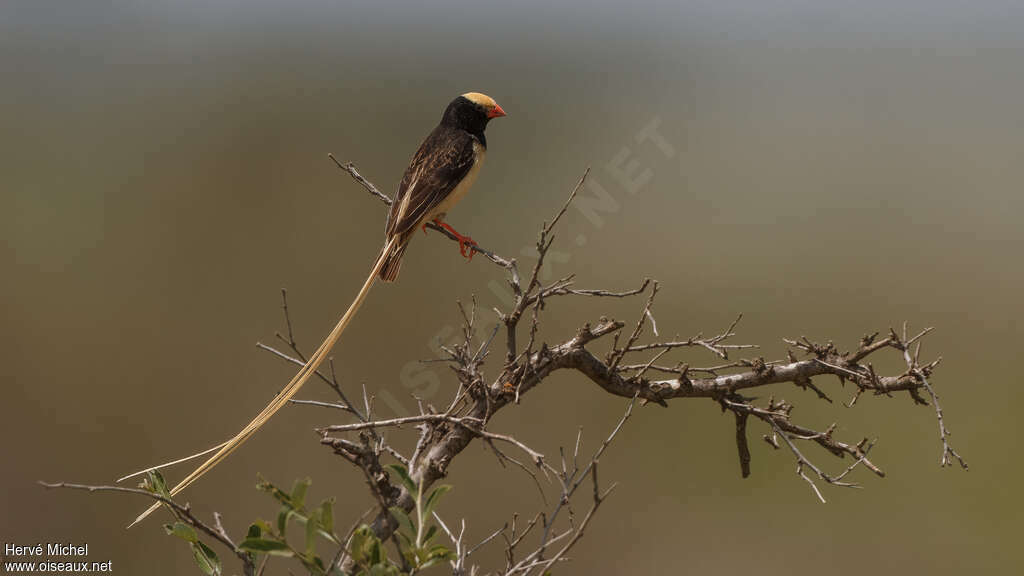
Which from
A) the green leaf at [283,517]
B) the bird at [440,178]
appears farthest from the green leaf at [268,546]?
the bird at [440,178]

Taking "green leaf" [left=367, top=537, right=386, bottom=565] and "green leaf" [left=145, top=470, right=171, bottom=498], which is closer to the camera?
"green leaf" [left=367, top=537, right=386, bottom=565]

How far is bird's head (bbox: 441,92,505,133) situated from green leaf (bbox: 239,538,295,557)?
283 cm

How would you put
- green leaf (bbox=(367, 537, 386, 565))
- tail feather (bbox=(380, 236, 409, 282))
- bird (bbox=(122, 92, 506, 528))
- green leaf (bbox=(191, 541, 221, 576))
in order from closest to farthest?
1. green leaf (bbox=(367, 537, 386, 565))
2. green leaf (bbox=(191, 541, 221, 576))
3. tail feather (bbox=(380, 236, 409, 282))
4. bird (bbox=(122, 92, 506, 528))

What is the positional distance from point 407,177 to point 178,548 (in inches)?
488

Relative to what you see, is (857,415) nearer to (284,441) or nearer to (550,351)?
(284,441)

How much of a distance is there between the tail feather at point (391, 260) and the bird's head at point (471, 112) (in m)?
1.00

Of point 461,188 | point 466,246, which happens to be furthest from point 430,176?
point 466,246

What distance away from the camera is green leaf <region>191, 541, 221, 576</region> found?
2.39m

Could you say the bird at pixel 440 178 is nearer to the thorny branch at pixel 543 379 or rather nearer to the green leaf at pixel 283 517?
the thorny branch at pixel 543 379

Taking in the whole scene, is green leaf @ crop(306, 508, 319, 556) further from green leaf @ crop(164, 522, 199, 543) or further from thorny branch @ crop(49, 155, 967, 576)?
green leaf @ crop(164, 522, 199, 543)

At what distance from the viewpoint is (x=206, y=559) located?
7.88ft

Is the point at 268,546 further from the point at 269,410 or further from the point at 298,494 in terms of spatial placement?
the point at 269,410

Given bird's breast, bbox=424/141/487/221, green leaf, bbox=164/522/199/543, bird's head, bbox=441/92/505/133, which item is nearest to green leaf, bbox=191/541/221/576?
green leaf, bbox=164/522/199/543

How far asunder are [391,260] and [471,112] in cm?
118
